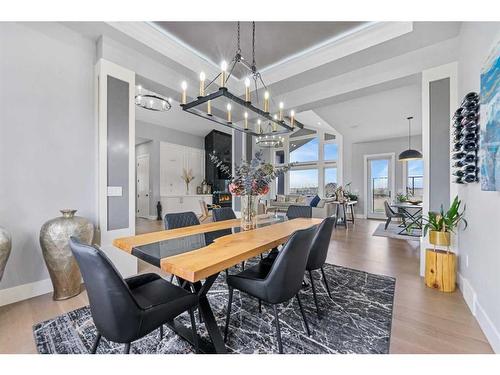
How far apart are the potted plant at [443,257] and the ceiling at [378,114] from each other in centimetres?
250

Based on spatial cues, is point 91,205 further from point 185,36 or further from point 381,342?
point 381,342

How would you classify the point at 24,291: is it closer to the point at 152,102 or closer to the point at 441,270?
the point at 152,102

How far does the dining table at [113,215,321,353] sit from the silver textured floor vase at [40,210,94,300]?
93 cm

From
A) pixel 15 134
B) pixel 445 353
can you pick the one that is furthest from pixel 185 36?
pixel 445 353

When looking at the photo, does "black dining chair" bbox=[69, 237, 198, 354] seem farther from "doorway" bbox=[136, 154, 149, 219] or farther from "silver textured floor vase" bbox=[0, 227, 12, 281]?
"doorway" bbox=[136, 154, 149, 219]

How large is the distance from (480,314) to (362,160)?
286 inches

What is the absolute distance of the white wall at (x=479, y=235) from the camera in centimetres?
154

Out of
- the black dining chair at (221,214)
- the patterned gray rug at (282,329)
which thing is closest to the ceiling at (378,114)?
the black dining chair at (221,214)

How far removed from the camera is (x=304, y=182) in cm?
924

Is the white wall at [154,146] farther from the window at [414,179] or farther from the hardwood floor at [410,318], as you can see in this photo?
the window at [414,179]

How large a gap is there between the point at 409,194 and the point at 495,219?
6.80m

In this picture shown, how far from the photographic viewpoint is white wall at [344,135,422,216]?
7672 millimetres

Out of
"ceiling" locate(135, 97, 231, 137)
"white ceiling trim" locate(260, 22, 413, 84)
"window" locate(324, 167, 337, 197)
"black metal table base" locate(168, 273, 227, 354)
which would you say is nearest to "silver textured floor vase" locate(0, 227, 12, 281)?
"black metal table base" locate(168, 273, 227, 354)

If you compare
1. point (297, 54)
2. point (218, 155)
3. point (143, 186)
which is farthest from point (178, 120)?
point (297, 54)
